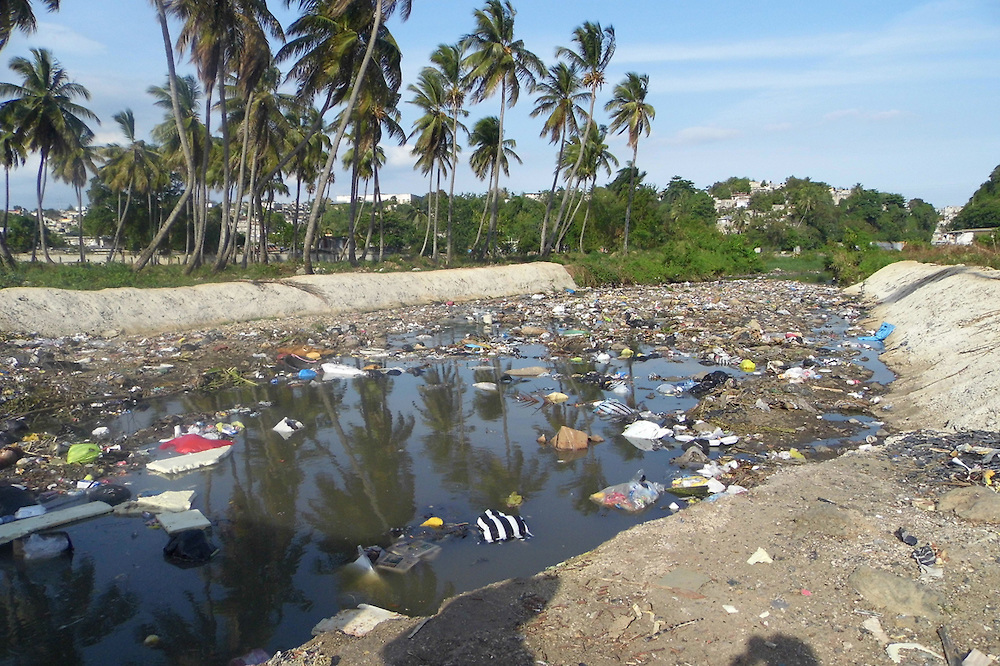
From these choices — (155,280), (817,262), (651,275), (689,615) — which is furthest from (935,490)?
(817,262)

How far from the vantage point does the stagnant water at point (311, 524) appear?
3469mm

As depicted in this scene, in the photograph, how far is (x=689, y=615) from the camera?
314 cm

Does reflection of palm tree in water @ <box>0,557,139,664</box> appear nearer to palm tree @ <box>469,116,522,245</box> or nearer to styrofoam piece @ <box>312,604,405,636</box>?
styrofoam piece @ <box>312,604,405,636</box>

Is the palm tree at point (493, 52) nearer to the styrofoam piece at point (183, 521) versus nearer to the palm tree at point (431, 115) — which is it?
the palm tree at point (431, 115)

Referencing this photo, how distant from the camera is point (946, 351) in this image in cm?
930

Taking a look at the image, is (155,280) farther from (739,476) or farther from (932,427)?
(932,427)

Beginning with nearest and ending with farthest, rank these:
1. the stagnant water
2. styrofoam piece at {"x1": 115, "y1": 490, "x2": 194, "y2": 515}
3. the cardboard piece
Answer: the stagnant water
styrofoam piece at {"x1": 115, "y1": 490, "x2": 194, "y2": 515}
the cardboard piece

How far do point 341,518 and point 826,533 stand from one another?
3196 mm

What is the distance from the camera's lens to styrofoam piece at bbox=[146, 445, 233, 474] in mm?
5613

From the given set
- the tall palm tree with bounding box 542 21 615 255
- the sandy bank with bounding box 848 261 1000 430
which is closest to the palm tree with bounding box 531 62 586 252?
the tall palm tree with bounding box 542 21 615 255

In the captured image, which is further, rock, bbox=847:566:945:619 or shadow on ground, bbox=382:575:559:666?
rock, bbox=847:566:945:619

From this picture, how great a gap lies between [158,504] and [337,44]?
594 inches

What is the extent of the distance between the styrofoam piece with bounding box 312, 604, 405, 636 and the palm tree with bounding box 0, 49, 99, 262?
991 inches

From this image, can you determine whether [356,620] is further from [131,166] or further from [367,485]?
[131,166]
